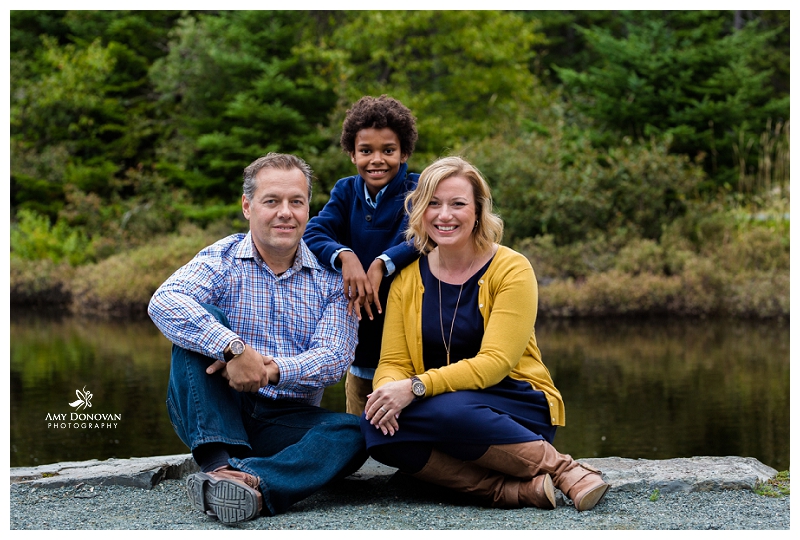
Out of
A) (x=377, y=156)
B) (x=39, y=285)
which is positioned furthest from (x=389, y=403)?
(x=39, y=285)

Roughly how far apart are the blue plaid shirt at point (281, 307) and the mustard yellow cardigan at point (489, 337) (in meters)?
0.19

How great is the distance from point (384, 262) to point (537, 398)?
754 millimetres

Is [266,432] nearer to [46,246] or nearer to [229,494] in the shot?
[229,494]

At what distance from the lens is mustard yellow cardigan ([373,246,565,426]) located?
2859 mm

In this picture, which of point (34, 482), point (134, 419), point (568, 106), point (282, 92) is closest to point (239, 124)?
point (282, 92)

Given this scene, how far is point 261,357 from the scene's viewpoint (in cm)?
284

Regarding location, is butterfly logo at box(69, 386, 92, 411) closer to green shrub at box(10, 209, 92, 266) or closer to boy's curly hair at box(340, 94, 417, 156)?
boy's curly hair at box(340, 94, 417, 156)

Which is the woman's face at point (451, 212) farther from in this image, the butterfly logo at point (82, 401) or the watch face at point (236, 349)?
the butterfly logo at point (82, 401)

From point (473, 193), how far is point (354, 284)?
550 millimetres

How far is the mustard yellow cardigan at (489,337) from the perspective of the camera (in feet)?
9.38

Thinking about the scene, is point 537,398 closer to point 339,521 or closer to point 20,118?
point 339,521

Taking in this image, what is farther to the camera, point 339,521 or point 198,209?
point 198,209

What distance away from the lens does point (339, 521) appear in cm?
275
